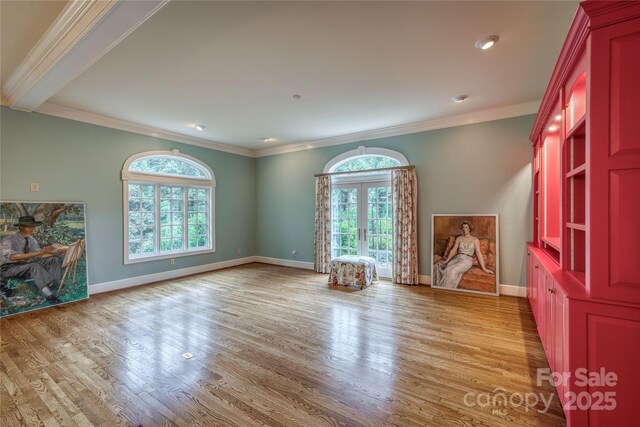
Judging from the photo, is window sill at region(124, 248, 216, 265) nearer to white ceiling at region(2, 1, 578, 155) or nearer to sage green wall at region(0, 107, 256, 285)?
sage green wall at region(0, 107, 256, 285)

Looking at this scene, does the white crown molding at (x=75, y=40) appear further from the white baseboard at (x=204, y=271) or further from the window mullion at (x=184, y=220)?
the white baseboard at (x=204, y=271)

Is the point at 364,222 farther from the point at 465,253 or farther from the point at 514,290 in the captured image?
the point at 514,290

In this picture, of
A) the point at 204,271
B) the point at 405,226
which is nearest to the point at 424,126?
the point at 405,226

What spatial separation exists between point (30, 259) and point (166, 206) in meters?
2.23

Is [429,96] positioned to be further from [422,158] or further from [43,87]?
[43,87]

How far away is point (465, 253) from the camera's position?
4.79 m

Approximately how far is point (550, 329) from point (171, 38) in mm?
4162

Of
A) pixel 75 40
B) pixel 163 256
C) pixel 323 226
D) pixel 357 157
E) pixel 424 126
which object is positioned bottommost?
pixel 163 256

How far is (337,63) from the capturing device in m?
3.06

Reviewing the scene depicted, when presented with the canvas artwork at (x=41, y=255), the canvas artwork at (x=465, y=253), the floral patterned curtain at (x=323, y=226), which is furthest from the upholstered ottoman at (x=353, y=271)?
the canvas artwork at (x=41, y=255)

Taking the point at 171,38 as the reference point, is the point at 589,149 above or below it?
below

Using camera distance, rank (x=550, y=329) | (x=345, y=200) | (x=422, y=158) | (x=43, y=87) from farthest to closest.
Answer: (x=345, y=200) < (x=422, y=158) < (x=43, y=87) < (x=550, y=329)

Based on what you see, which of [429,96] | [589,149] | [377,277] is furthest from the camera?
[377,277]

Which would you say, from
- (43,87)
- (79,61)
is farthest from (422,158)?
(43,87)
